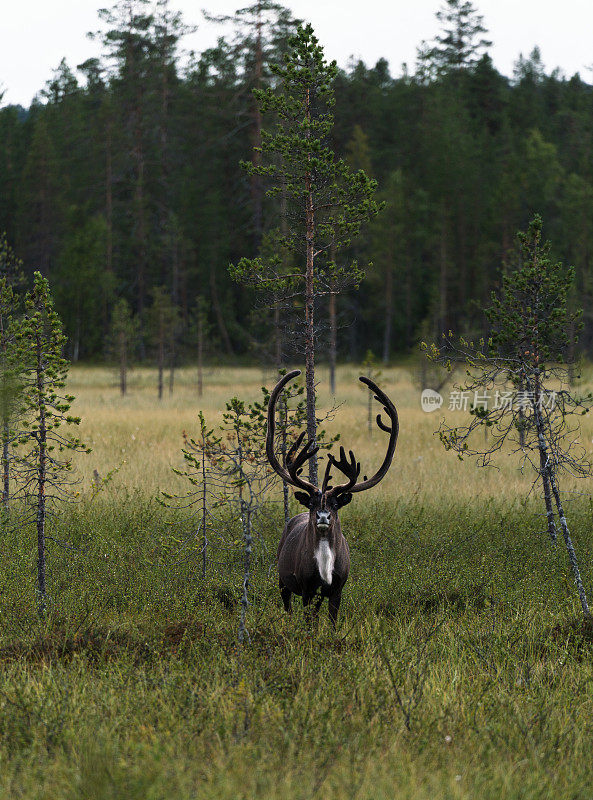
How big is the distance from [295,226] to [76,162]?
2025 inches

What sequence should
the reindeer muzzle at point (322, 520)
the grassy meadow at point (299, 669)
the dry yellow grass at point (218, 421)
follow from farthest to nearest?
1. the dry yellow grass at point (218, 421)
2. the reindeer muzzle at point (322, 520)
3. the grassy meadow at point (299, 669)

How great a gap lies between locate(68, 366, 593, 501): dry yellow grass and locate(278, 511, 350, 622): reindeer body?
336 centimetres

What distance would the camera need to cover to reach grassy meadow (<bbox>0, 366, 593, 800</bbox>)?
4.20 m

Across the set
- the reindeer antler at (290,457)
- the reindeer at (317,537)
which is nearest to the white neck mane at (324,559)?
the reindeer at (317,537)

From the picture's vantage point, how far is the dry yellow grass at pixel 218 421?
14.7 metres

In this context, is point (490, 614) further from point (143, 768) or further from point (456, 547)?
point (143, 768)

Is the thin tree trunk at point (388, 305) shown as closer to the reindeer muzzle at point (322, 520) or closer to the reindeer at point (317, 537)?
the reindeer at point (317, 537)

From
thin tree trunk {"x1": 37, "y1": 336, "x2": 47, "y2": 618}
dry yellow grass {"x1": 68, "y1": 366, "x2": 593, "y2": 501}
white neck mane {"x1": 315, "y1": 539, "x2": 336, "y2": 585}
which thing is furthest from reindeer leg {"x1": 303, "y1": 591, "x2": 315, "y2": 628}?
dry yellow grass {"x1": 68, "y1": 366, "x2": 593, "y2": 501}

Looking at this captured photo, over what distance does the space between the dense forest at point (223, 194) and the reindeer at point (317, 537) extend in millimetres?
41011

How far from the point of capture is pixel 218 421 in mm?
23703

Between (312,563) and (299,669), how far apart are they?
1.03 metres

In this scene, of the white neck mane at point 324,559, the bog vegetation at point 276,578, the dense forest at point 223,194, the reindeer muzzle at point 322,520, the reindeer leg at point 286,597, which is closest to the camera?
the bog vegetation at point 276,578

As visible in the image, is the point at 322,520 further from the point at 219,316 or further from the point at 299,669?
the point at 219,316

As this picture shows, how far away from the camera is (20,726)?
4.84 meters
